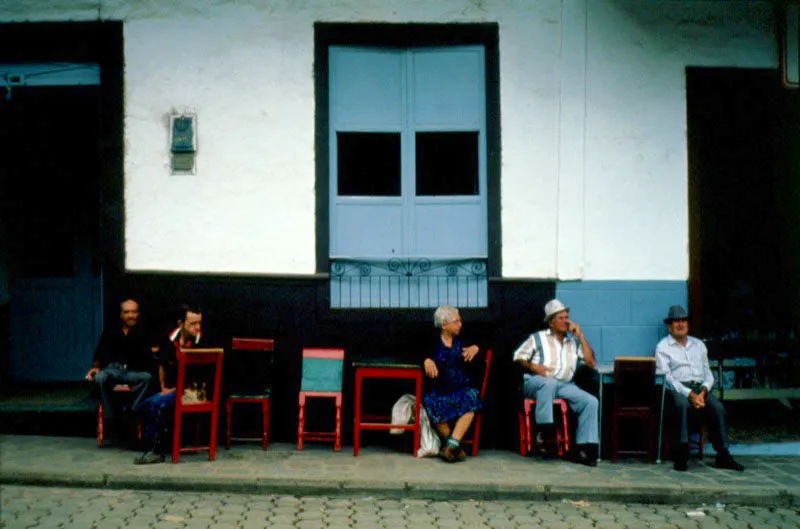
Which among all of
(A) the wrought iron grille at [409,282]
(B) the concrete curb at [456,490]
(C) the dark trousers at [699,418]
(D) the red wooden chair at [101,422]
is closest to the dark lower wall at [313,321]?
(A) the wrought iron grille at [409,282]

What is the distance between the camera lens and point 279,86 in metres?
8.16

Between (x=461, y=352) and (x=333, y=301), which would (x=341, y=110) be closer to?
(x=333, y=301)

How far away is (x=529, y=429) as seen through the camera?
7645 mm

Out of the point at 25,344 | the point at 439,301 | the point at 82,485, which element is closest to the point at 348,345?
the point at 439,301

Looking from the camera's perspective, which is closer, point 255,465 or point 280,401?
point 255,465

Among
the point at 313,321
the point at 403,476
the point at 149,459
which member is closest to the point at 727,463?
the point at 403,476

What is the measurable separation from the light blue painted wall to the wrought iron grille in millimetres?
833

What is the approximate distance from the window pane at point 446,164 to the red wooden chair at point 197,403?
2.63 metres

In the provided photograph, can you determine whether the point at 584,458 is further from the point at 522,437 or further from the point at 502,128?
the point at 502,128

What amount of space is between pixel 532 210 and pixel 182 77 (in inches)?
141

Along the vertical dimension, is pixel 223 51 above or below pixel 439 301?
above

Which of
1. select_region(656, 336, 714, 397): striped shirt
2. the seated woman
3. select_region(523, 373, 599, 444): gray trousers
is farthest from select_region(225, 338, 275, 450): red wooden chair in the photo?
select_region(656, 336, 714, 397): striped shirt

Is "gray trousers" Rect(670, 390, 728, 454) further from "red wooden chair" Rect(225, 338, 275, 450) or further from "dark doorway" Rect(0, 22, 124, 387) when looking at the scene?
"dark doorway" Rect(0, 22, 124, 387)

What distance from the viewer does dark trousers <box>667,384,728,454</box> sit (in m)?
7.29
